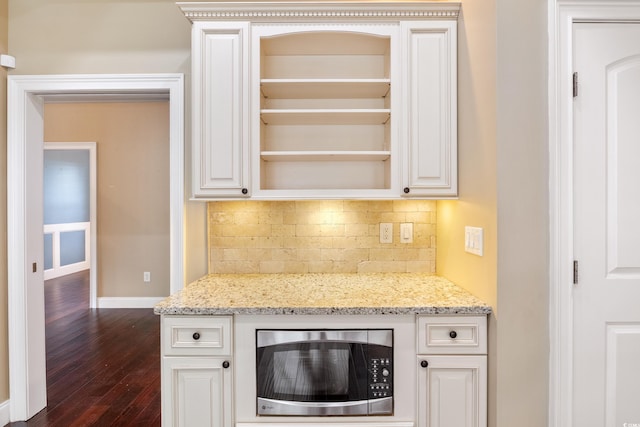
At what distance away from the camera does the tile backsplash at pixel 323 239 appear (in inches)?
91.6

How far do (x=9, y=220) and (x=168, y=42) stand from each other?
151 cm

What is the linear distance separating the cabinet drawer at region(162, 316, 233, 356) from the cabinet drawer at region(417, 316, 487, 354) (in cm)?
87

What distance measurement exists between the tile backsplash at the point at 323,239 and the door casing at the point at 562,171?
828 mm

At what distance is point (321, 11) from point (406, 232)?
136cm

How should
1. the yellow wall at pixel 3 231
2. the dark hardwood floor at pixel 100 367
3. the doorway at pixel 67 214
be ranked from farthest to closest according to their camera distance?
the doorway at pixel 67 214 → the dark hardwood floor at pixel 100 367 → the yellow wall at pixel 3 231

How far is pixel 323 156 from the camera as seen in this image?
2.07m

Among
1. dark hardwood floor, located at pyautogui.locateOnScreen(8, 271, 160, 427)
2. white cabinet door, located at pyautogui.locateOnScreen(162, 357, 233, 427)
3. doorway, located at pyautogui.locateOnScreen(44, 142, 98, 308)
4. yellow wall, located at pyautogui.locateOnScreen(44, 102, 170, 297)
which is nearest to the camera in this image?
white cabinet door, located at pyautogui.locateOnScreen(162, 357, 233, 427)

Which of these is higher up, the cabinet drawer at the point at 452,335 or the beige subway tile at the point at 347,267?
the beige subway tile at the point at 347,267

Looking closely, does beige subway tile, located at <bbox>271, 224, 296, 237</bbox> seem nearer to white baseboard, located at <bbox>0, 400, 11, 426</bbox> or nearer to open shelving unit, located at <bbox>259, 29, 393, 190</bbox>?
open shelving unit, located at <bbox>259, 29, 393, 190</bbox>

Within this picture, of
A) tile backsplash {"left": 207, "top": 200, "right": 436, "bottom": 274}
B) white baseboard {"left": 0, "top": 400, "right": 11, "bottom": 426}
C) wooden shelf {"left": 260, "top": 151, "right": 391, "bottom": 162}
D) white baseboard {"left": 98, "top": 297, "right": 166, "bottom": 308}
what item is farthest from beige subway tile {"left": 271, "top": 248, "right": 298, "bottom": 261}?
white baseboard {"left": 98, "top": 297, "right": 166, "bottom": 308}

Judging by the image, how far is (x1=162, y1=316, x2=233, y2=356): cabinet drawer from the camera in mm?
1654

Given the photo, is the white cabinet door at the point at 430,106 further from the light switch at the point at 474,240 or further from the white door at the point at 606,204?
the white door at the point at 606,204

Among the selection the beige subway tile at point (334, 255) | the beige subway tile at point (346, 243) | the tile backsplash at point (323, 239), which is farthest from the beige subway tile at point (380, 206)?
the beige subway tile at point (334, 255)

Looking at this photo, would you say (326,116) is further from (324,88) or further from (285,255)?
(285,255)
